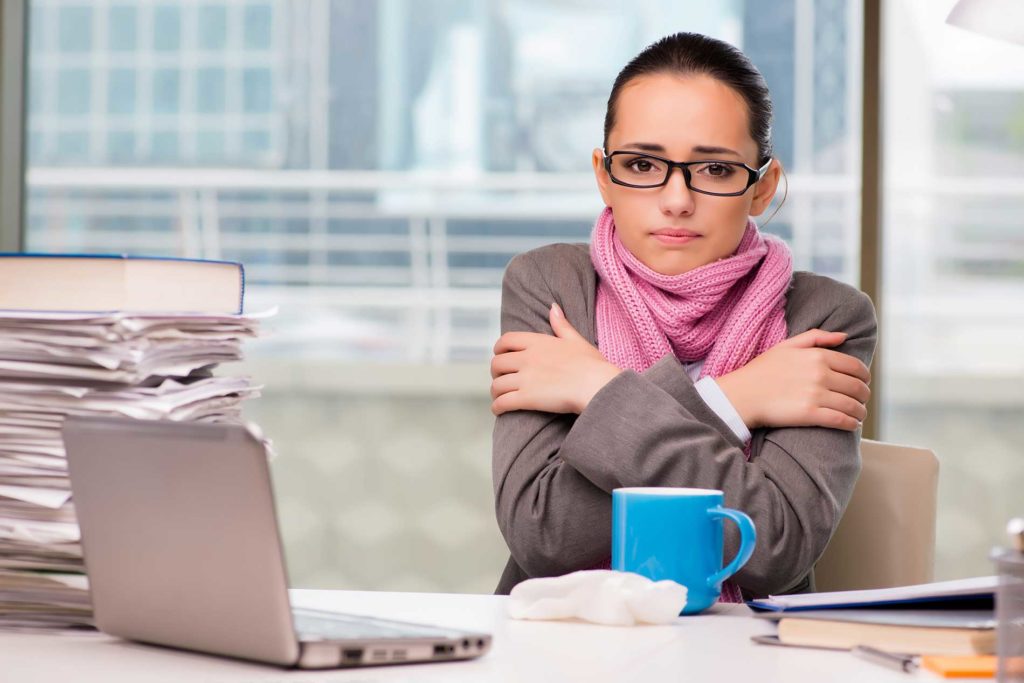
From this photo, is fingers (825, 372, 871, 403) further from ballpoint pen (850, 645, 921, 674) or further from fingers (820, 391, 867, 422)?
ballpoint pen (850, 645, 921, 674)

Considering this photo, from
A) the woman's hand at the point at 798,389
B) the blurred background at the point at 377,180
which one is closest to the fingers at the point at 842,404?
the woman's hand at the point at 798,389

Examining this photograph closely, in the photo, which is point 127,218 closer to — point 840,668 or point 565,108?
point 565,108

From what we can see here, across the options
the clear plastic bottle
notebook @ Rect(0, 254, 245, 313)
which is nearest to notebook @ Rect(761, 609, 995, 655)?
the clear plastic bottle

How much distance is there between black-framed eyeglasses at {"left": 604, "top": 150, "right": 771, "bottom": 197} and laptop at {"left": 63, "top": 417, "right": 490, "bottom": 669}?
0.77m

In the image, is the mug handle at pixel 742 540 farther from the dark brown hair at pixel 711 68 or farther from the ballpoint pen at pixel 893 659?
the dark brown hair at pixel 711 68

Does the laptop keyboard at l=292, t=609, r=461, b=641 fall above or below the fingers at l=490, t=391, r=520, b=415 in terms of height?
below

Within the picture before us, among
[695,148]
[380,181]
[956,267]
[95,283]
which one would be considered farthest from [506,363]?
[380,181]

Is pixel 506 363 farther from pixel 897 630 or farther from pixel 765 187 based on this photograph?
pixel 897 630

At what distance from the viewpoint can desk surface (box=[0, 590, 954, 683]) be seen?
77 cm

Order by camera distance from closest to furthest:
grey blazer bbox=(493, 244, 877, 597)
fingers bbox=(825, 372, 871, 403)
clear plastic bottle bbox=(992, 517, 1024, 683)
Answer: clear plastic bottle bbox=(992, 517, 1024, 683) < grey blazer bbox=(493, 244, 877, 597) < fingers bbox=(825, 372, 871, 403)

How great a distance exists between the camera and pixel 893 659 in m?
0.81

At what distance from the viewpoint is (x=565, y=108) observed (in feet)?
10.6

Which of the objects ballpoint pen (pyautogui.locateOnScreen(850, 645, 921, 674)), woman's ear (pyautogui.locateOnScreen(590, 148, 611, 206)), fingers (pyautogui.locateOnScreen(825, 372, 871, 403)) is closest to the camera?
ballpoint pen (pyautogui.locateOnScreen(850, 645, 921, 674))

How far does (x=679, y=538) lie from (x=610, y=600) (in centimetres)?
9
